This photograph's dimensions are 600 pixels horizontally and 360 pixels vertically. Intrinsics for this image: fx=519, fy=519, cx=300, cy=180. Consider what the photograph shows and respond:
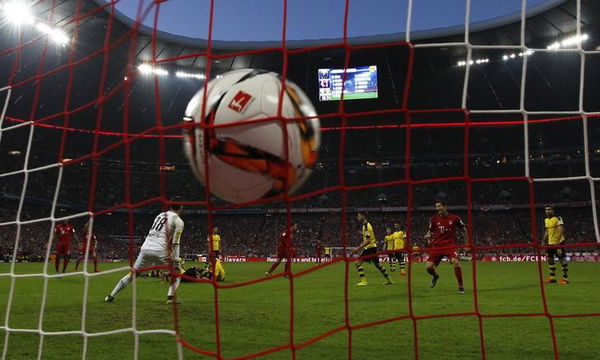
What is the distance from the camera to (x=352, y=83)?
102ft

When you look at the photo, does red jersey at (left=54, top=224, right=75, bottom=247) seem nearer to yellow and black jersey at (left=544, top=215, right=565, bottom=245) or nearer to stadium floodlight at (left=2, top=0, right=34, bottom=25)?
stadium floodlight at (left=2, top=0, right=34, bottom=25)

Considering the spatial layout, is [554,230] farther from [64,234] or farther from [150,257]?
[64,234]

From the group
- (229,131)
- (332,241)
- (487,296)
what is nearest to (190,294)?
(487,296)

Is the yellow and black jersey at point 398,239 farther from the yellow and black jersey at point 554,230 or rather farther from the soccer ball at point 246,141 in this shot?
the soccer ball at point 246,141

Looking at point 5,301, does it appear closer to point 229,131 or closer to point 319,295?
point 319,295

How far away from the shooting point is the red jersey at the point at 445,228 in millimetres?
8552

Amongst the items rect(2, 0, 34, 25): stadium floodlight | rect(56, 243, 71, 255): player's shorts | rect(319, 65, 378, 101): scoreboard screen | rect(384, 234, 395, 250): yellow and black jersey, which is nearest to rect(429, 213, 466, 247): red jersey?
rect(384, 234, 395, 250): yellow and black jersey

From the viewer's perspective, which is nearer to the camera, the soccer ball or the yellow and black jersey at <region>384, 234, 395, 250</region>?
the soccer ball

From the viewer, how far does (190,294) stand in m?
8.57

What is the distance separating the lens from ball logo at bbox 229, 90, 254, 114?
291 centimetres

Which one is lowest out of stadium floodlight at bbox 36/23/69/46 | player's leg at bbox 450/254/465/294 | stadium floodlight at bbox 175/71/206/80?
player's leg at bbox 450/254/465/294

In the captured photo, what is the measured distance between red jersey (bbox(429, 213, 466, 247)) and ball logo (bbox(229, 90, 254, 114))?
20.8 ft

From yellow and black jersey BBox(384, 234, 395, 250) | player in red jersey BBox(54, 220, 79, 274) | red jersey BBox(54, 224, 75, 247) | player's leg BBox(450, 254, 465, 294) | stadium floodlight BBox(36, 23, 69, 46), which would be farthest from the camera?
yellow and black jersey BBox(384, 234, 395, 250)

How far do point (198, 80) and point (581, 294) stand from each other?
1211 inches
